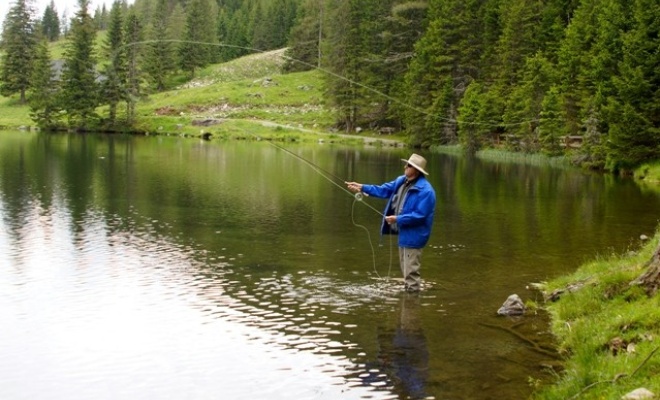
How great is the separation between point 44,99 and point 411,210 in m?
87.1

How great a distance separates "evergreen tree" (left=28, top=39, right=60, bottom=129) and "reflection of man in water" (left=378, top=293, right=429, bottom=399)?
284 ft

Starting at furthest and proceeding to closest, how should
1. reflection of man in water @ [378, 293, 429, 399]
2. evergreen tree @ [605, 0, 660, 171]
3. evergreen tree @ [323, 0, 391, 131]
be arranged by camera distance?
evergreen tree @ [323, 0, 391, 131], evergreen tree @ [605, 0, 660, 171], reflection of man in water @ [378, 293, 429, 399]

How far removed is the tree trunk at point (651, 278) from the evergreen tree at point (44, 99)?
3491 inches

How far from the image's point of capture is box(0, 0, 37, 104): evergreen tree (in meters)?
102

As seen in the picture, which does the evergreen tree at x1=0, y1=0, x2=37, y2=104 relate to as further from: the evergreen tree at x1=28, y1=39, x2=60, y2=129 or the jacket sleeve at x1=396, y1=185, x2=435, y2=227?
the jacket sleeve at x1=396, y1=185, x2=435, y2=227

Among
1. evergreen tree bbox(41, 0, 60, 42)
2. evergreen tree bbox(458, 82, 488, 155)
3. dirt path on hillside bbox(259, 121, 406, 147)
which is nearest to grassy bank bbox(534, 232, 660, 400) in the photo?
evergreen tree bbox(458, 82, 488, 155)

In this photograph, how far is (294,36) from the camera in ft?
404

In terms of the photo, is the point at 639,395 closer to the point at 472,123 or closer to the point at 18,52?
A: the point at 472,123

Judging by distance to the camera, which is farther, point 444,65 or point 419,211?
point 444,65

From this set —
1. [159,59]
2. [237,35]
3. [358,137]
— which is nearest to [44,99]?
[159,59]

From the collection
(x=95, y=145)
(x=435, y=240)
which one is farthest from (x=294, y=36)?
(x=435, y=240)

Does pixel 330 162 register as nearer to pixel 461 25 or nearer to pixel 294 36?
pixel 461 25

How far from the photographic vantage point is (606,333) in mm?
9289

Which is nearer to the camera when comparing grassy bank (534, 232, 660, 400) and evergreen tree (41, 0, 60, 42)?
grassy bank (534, 232, 660, 400)
